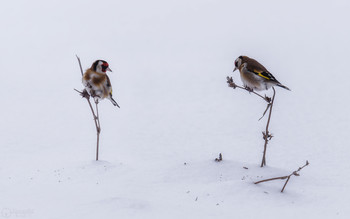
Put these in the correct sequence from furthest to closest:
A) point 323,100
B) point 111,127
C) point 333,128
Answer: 1. point 323,100
2. point 111,127
3. point 333,128

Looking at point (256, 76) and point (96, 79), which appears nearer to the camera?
point (256, 76)

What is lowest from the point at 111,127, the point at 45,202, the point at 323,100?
the point at 45,202

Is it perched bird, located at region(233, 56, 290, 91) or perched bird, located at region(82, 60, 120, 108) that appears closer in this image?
perched bird, located at region(233, 56, 290, 91)

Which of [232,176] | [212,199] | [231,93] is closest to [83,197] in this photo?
[212,199]

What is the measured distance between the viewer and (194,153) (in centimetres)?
936

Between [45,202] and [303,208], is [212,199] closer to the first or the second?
[303,208]

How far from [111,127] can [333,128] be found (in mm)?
5313

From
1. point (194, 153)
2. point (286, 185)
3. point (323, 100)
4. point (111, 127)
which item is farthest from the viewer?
point (323, 100)

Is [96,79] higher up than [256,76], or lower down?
lower down

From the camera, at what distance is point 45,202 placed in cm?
619

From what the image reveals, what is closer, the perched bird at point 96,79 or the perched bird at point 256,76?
the perched bird at point 256,76

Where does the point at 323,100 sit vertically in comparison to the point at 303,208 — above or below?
above

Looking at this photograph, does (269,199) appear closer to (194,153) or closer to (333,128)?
(194,153)

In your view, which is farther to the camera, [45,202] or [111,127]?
[111,127]
